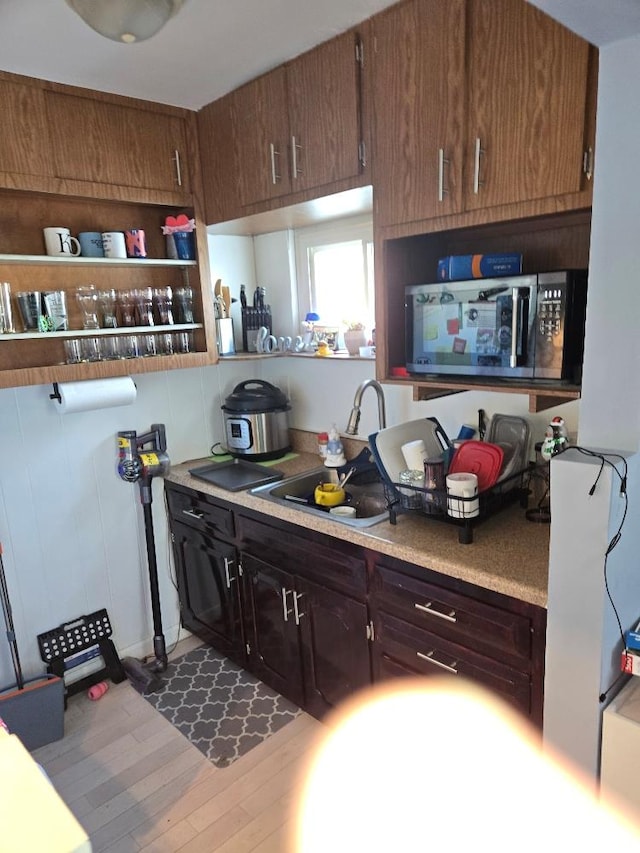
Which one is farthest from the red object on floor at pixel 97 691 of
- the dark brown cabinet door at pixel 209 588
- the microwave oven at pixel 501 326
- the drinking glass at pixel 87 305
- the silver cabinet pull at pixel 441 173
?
the silver cabinet pull at pixel 441 173

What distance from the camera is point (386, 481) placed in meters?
1.75

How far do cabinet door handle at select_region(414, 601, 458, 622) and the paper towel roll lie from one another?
4.46 ft

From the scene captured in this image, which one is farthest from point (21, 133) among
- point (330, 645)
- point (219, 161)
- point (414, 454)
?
point (330, 645)

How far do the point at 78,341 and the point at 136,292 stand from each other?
298mm

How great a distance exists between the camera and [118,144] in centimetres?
206

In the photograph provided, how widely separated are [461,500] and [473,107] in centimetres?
103

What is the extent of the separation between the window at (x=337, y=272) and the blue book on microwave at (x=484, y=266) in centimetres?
76

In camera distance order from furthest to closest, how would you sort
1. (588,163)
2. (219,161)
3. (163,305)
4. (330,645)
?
(163,305) → (219,161) → (330,645) → (588,163)

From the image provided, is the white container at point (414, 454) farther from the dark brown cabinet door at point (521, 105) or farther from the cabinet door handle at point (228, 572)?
the cabinet door handle at point (228, 572)

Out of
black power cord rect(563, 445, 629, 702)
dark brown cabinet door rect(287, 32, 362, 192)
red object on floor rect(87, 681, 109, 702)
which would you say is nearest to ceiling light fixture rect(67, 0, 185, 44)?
dark brown cabinet door rect(287, 32, 362, 192)

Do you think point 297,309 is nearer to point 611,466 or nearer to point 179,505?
point 179,505

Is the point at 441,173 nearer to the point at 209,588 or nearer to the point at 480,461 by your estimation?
the point at 480,461

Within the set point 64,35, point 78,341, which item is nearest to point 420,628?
point 78,341

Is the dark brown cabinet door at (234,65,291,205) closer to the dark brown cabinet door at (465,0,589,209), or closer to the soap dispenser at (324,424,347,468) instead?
the dark brown cabinet door at (465,0,589,209)
